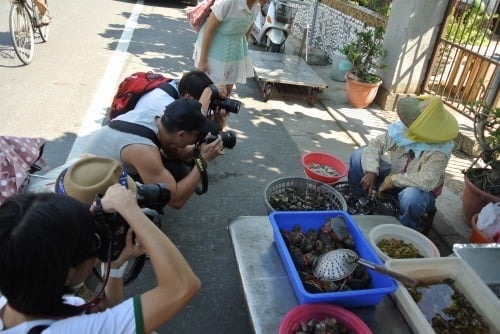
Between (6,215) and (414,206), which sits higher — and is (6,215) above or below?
above

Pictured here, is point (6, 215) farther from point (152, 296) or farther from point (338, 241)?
point (338, 241)

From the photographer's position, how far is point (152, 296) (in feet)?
4.38

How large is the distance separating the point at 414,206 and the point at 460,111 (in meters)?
3.03

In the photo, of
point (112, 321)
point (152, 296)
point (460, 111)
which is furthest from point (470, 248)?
point (460, 111)

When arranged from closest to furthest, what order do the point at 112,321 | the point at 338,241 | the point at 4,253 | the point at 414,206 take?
the point at 4,253
the point at 112,321
the point at 338,241
the point at 414,206

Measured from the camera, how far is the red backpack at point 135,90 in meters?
2.98

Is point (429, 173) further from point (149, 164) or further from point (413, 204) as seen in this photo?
point (149, 164)

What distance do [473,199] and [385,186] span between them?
0.91 metres

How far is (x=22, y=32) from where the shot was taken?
5.91 m

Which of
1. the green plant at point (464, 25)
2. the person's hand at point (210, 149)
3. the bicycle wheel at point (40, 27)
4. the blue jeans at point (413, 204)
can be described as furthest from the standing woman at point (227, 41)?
the bicycle wheel at point (40, 27)

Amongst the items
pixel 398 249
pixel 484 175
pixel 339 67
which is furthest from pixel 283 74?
pixel 398 249

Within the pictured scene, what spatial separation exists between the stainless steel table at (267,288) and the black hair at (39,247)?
34.9 inches

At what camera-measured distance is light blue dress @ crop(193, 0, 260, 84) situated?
351 centimetres

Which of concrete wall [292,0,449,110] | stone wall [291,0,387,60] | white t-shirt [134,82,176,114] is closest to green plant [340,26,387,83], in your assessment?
concrete wall [292,0,449,110]
